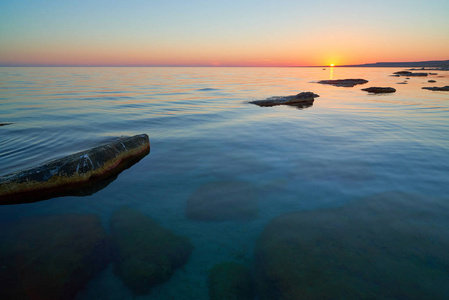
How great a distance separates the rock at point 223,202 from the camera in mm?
4574

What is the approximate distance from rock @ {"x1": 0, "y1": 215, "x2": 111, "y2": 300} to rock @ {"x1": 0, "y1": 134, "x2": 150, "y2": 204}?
3.52 ft

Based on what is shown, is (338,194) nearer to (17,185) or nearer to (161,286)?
(161,286)

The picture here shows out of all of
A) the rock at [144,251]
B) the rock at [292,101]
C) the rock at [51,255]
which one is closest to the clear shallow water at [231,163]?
the rock at [144,251]

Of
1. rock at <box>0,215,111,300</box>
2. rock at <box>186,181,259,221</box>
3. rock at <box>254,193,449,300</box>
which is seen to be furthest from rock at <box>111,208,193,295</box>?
rock at <box>254,193,449,300</box>

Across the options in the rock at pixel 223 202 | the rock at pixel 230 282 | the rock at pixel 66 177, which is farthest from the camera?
the rock at pixel 66 177

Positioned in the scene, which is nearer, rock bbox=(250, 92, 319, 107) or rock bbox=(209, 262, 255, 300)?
rock bbox=(209, 262, 255, 300)

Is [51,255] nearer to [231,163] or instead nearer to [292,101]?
[231,163]

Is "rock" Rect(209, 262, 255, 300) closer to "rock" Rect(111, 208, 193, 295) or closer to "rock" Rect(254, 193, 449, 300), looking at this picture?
"rock" Rect(254, 193, 449, 300)

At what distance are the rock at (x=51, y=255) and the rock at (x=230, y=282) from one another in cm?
161

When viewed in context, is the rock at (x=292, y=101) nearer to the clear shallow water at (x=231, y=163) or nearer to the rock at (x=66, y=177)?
the clear shallow water at (x=231, y=163)

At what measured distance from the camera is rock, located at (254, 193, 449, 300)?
2.96 meters

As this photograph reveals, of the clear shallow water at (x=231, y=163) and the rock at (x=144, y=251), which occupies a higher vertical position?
the clear shallow water at (x=231, y=163)

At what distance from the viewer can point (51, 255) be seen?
140 inches

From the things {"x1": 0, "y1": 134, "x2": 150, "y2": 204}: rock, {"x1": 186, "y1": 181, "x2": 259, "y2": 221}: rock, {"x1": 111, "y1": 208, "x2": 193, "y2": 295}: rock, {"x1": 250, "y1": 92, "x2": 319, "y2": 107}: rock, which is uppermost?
{"x1": 250, "y1": 92, "x2": 319, "y2": 107}: rock
